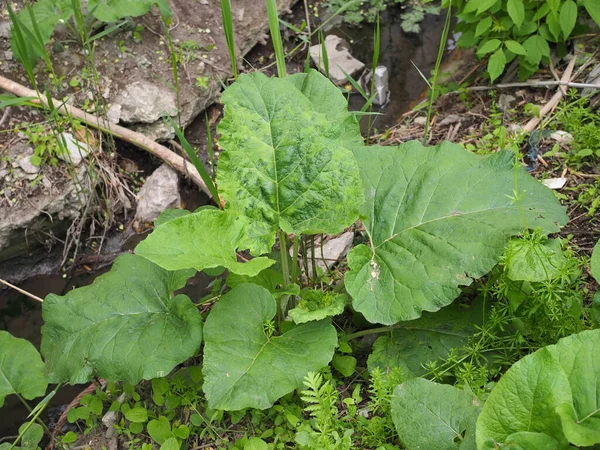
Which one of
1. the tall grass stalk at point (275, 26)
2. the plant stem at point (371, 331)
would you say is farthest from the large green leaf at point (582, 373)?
the tall grass stalk at point (275, 26)

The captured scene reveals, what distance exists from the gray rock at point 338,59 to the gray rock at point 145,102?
1138mm

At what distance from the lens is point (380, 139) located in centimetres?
358

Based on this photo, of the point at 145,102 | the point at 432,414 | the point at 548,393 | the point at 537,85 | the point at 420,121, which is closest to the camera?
the point at 548,393

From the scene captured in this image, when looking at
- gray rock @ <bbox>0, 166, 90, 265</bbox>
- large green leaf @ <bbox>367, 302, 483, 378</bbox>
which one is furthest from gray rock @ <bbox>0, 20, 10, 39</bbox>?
large green leaf @ <bbox>367, 302, 483, 378</bbox>

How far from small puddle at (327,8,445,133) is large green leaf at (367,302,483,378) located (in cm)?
208

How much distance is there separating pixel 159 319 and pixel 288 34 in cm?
313

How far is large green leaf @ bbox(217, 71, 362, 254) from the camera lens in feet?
6.42

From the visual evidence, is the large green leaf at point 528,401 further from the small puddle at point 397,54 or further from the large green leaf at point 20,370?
the small puddle at point 397,54

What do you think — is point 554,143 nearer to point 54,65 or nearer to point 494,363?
point 494,363

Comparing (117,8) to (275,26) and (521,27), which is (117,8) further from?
(521,27)

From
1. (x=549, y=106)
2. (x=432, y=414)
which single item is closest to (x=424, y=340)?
(x=432, y=414)

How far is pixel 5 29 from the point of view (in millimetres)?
3762

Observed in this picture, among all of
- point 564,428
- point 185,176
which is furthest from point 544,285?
point 185,176

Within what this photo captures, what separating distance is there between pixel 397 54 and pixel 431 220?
2882mm
